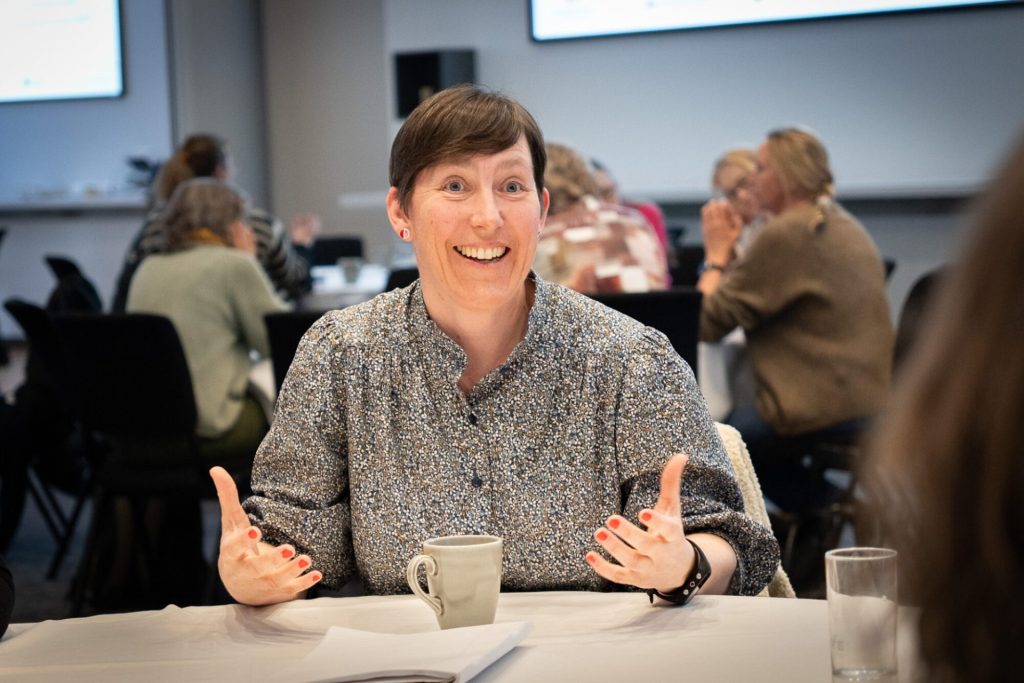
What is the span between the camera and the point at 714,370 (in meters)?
3.99

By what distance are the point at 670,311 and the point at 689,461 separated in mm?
1631

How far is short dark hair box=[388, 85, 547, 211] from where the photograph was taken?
1.64 meters

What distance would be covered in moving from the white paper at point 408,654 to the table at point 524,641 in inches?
0.9

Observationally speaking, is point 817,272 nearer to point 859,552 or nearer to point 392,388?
point 392,388

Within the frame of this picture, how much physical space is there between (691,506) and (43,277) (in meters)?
9.23

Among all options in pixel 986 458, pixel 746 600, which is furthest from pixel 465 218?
pixel 986 458

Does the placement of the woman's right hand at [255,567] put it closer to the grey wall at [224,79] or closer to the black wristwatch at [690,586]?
the black wristwatch at [690,586]

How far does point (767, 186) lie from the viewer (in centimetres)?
406

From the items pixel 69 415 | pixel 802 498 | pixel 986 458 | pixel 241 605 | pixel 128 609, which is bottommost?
pixel 128 609

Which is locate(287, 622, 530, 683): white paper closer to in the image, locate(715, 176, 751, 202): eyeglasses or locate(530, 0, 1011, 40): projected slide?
locate(715, 176, 751, 202): eyeglasses

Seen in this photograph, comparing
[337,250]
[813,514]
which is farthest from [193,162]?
[813,514]

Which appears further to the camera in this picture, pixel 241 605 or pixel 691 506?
pixel 691 506

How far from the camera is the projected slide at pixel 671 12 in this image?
802 cm

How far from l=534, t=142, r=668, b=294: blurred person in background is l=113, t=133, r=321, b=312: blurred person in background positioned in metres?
1.22
